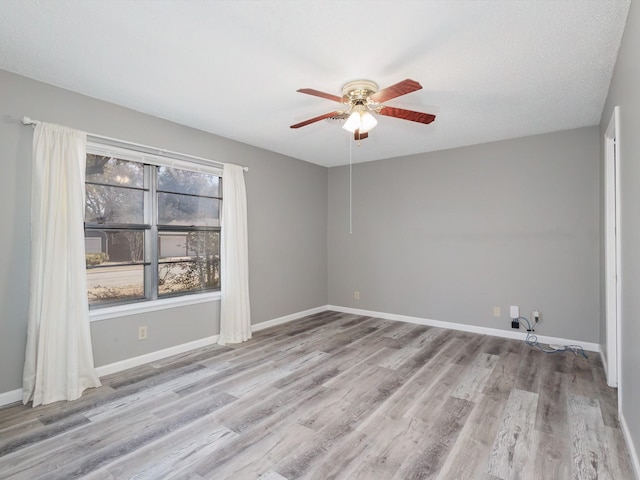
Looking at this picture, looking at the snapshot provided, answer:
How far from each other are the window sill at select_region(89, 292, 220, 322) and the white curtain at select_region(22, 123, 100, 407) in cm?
23

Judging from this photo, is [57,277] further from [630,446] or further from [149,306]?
[630,446]

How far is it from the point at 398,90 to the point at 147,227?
2.77 metres

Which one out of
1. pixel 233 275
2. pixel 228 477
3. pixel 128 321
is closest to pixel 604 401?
pixel 228 477

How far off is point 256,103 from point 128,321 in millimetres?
2442

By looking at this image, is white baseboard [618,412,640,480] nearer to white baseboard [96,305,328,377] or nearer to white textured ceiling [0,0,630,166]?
white textured ceiling [0,0,630,166]

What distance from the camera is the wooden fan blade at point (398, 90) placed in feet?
6.84

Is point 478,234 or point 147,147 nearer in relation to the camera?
point 147,147

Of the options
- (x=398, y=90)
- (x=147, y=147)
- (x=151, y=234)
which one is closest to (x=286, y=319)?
(x=151, y=234)

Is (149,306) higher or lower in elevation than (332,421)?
higher

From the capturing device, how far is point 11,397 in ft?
8.23

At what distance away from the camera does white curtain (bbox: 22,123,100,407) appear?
2.55 metres

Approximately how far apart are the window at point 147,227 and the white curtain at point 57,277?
0.94 ft

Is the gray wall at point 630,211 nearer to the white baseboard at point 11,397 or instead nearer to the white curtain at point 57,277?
the white curtain at point 57,277

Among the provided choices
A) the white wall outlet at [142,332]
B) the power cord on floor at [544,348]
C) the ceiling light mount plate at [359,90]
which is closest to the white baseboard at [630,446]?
the power cord on floor at [544,348]
